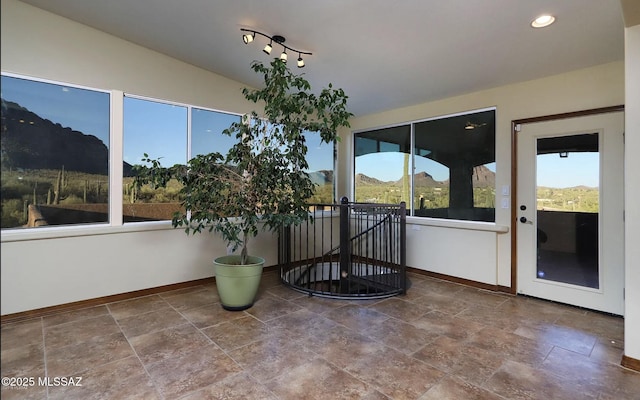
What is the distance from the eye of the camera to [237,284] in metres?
3.42

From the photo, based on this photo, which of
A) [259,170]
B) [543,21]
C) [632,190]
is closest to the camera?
[632,190]

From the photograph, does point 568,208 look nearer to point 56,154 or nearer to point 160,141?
point 160,141

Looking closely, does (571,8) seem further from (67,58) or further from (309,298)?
(67,58)

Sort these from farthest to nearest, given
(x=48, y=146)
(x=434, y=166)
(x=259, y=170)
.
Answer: (x=434, y=166)
(x=259, y=170)
(x=48, y=146)

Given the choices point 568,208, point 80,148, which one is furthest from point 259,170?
point 568,208

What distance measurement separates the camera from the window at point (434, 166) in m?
4.34

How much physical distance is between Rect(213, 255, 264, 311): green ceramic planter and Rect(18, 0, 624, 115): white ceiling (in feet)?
7.73

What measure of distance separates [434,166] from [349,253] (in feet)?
5.99

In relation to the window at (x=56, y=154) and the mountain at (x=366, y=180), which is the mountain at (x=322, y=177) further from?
the window at (x=56, y=154)

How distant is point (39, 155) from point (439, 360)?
406cm

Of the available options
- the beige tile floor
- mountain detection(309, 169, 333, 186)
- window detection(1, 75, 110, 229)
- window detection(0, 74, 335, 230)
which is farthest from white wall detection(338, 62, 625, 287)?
window detection(1, 75, 110, 229)

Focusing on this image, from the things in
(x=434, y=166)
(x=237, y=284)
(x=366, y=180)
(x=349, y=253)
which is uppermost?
(x=434, y=166)

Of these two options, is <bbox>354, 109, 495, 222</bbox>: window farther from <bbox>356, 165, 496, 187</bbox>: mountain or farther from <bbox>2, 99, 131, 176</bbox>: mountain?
<bbox>2, 99, 131, 176</bbox>: mountain

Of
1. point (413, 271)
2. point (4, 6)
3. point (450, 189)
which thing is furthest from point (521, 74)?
point (4, 6)
